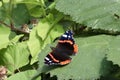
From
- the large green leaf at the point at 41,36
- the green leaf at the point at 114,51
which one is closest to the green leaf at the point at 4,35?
the large green leaf at the point at 41,36

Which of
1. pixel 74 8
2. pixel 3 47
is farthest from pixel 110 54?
pixel 3 47

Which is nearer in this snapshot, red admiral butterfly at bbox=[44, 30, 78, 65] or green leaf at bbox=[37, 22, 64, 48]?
red admiral butterfly at bbox=[44, 30, 78, 65]

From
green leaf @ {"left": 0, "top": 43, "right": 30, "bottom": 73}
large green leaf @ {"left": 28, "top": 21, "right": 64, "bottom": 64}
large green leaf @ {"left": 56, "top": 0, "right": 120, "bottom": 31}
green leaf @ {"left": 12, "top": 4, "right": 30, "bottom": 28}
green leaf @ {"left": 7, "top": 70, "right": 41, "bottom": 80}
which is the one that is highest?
large green leaf @ {"left": 56, "top": 0, "right": 120, "bottom": 31}

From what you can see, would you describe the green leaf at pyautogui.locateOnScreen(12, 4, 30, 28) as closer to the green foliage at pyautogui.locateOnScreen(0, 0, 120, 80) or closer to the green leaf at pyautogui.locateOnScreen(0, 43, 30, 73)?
the green foliage at pyautogui.locateOnScreen(0, 0, 120, 80)

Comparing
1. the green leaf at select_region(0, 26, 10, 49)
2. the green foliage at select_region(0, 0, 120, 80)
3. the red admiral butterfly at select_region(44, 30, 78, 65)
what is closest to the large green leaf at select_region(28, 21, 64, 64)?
the green foliage at select_region(0, 0, 120, 80)

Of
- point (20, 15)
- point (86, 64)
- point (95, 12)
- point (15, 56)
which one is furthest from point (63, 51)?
point (20, 15)

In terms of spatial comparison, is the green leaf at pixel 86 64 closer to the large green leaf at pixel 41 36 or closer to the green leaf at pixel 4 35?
the large green leaf at pixel 41 36

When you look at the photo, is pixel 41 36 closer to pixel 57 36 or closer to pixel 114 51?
pixel 57 36
